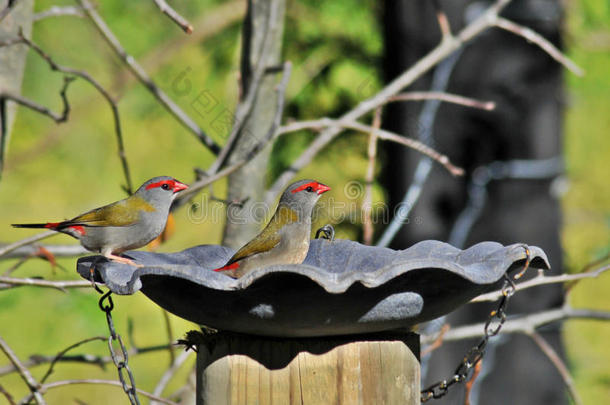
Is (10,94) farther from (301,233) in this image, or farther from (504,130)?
(504,130)

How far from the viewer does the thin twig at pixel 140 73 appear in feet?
10.5

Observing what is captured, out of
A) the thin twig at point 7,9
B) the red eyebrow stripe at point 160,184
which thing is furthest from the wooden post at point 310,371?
the thin twig at point 7,9

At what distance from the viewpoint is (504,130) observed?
427 centimetres

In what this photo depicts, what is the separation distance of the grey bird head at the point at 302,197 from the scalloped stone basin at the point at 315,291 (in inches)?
21.5

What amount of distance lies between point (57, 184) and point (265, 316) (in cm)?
498

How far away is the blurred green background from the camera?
4.92 meters

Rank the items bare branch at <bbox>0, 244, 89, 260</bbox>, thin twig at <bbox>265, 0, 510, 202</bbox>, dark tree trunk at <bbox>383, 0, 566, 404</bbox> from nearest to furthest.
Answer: bare branch at <bbox>0, 244, 89, 260</bbox> → thin twig at <bbox>265, 0, 510, 202</bbox> → dark tree trunk at <bbox>383, 0, 566, 404</bbox>

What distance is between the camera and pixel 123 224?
2639 mm

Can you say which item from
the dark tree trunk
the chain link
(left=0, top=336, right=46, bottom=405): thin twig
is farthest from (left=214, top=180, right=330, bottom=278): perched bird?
the dark tree trunk

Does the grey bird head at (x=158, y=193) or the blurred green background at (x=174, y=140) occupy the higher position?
the blurred green background at (x=174, y=140)

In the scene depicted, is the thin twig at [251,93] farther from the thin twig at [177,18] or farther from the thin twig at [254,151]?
the thin twig at [177,18]

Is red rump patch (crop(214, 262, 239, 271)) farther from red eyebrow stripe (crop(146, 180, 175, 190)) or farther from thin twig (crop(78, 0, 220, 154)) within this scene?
thin twig (crop(78, 0, 220, 154))

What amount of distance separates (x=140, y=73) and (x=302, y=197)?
50.6 inches

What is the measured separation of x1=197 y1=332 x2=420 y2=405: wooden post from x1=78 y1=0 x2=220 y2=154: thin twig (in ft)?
5.44
